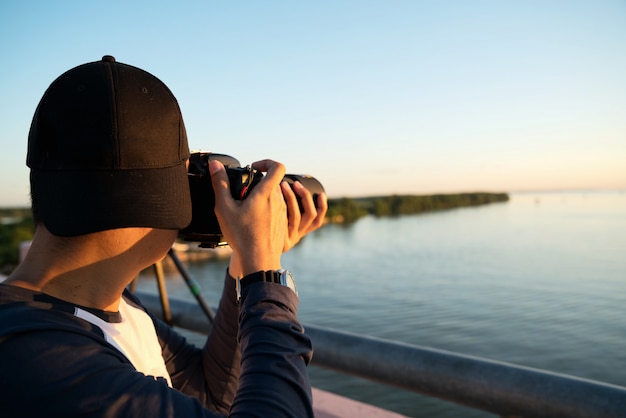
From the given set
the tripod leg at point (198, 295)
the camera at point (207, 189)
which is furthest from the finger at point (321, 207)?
the tripod leg at point (198, 295)

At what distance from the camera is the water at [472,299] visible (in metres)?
15.1

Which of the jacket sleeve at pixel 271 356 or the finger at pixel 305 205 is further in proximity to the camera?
the finger at pixel 305 205

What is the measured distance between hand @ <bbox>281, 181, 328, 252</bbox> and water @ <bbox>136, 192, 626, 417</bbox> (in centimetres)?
966

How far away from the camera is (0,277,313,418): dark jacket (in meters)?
0.63

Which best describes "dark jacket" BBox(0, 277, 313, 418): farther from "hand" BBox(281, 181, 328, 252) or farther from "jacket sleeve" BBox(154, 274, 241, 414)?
"jacket sleeve" BBox(154, 274, 241, 414)

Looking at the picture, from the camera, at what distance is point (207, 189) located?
0.98 metres

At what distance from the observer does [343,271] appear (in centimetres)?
3178

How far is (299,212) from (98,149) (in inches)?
15.8

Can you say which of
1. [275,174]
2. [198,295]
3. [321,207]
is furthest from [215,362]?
[198,295]

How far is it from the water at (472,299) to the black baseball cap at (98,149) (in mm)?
10080

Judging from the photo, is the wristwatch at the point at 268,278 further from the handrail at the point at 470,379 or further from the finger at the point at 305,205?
the handrail at the point at 470,379

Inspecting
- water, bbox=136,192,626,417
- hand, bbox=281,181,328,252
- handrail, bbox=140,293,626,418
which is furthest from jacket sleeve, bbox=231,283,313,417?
water, bbox=136,192,626,417

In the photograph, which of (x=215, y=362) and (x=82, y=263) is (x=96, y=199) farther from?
(x=215, y=362)

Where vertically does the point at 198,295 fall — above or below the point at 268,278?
below
